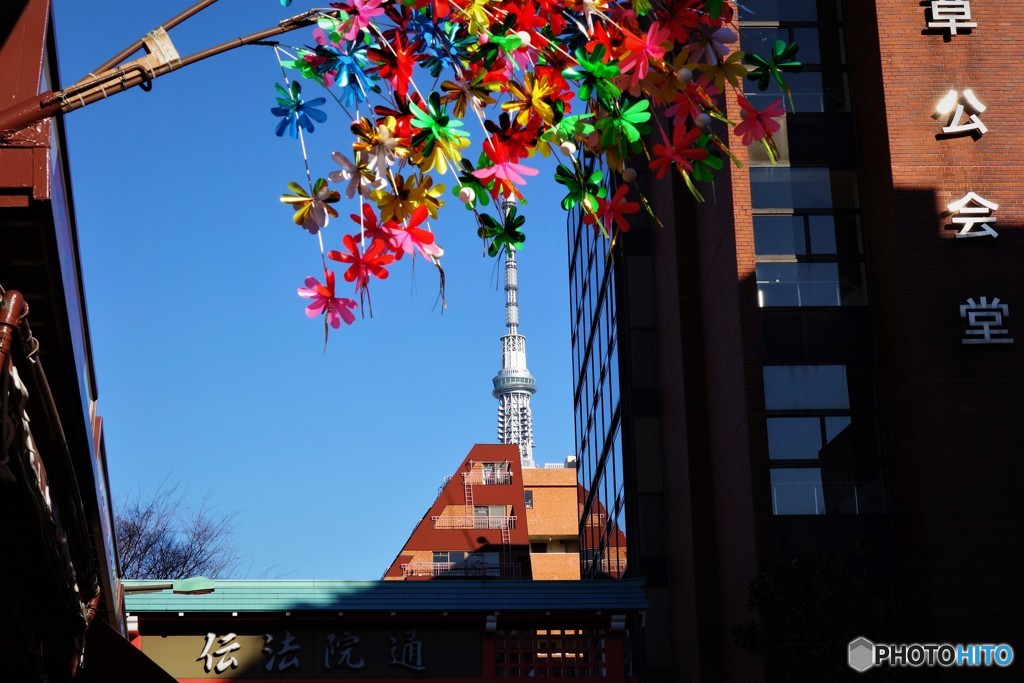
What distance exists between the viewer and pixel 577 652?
21391 mm

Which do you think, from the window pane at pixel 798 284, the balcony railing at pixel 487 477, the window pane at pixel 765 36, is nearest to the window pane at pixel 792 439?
the window pane at pixel 798 284

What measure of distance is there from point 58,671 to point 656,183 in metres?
18.9

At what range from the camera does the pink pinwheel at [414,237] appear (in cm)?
476

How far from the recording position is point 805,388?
22.1m

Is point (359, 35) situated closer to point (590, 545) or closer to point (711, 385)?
point (711, 385)

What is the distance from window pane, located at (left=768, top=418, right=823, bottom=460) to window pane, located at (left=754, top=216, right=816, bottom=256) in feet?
9.10

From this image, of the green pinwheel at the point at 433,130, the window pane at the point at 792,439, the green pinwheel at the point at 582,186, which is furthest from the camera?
the window pane at the point at 792,439

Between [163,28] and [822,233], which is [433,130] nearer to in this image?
[163,28]

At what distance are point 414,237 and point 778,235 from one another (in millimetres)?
18553

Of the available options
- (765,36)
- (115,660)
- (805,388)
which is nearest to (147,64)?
(115,660)

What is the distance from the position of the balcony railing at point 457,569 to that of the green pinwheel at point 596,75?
57.9 metres

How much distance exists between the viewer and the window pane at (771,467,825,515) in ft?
70.2

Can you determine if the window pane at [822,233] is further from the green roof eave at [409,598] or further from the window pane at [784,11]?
the green roof eave at [409,598]

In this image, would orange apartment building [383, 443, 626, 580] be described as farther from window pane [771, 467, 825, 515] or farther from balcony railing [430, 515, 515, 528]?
window pane [771, 467, 825, 515]
